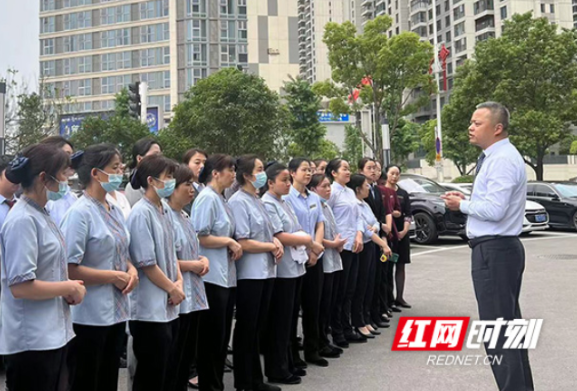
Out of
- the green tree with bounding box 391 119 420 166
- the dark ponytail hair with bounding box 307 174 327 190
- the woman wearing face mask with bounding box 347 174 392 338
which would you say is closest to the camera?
the dark ponytail hair with bounding box 307 174 327 190

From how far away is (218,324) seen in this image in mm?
4402

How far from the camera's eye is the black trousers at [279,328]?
493 centimetres

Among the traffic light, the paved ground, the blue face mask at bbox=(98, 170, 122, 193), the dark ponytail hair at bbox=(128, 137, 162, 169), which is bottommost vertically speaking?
the paved ground

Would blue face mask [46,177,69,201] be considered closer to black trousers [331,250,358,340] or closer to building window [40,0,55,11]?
black trousers [331,250,358,340]

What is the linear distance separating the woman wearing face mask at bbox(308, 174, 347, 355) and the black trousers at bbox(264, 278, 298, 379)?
84 cm

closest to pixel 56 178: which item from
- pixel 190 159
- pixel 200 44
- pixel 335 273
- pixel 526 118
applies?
pixel 190 159

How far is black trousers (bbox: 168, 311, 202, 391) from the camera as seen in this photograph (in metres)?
3.95

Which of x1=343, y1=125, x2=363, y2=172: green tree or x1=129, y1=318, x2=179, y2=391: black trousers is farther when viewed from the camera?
x1=343, y1=125, x2=363, y2=172: green tree

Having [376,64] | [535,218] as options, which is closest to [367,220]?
[535,218]

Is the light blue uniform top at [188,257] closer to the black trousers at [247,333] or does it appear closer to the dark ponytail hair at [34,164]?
the black trousers at [247,333]

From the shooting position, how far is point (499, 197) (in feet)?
12.7

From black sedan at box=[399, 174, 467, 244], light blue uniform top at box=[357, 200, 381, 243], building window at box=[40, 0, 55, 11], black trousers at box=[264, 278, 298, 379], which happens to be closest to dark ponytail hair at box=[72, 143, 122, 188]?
black trousers at box=[264, 278, 298, 379]

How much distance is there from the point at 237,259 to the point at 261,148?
970 inches

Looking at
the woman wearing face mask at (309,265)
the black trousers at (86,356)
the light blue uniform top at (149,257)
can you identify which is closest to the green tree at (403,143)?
the woman wearing face mask at (309,265)
